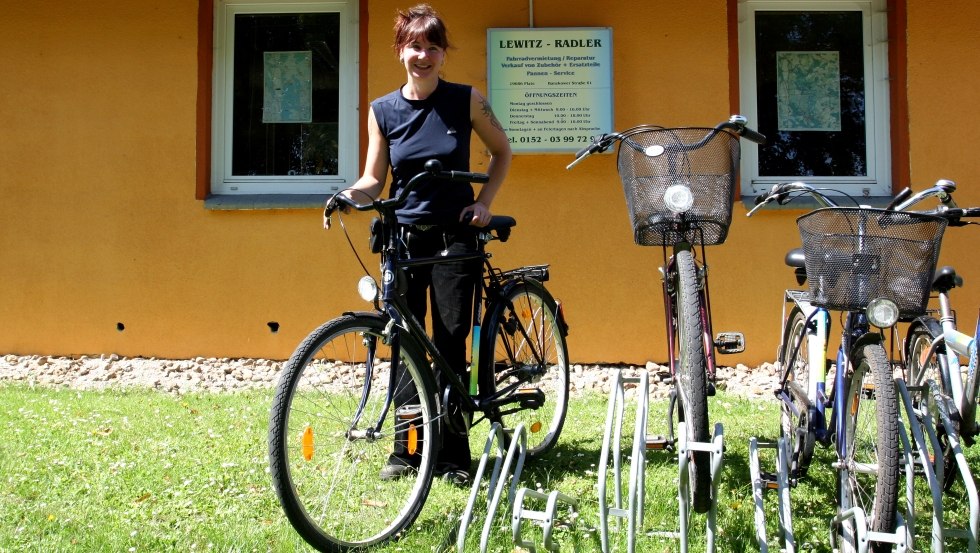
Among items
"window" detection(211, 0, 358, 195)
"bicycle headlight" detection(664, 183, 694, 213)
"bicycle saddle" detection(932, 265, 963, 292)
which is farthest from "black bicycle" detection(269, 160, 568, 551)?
"window" detection(211, 0, 358, 195)

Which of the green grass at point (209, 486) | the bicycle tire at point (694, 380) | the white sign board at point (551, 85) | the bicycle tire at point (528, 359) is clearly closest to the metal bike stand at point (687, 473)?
the bicycle tire at point (694, 380)

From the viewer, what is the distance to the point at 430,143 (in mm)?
3295

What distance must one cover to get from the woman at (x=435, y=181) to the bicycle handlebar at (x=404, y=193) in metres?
0.31

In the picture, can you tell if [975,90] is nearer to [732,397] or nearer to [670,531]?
[732,397]

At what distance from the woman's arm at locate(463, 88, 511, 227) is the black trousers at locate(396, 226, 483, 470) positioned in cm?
14

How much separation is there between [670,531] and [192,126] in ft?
16.3

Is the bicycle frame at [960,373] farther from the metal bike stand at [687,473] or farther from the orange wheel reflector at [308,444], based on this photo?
the orange wheel reflector at [308,444]

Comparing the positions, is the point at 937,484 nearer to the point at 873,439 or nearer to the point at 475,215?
the point at 873,439

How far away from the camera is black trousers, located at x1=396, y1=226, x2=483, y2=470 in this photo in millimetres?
3285

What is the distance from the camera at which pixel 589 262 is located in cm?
620

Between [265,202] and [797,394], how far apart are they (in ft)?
14.3

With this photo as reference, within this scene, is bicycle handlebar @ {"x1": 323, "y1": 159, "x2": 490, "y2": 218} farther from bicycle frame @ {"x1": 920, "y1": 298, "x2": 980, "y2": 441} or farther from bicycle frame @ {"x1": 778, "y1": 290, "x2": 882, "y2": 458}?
bicycle frame @ {"x1": 920, "y1": 298, "x2": 980, "y2": 441}

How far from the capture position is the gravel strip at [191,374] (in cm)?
577

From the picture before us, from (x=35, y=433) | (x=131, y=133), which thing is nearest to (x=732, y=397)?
(x=35, y=433)
